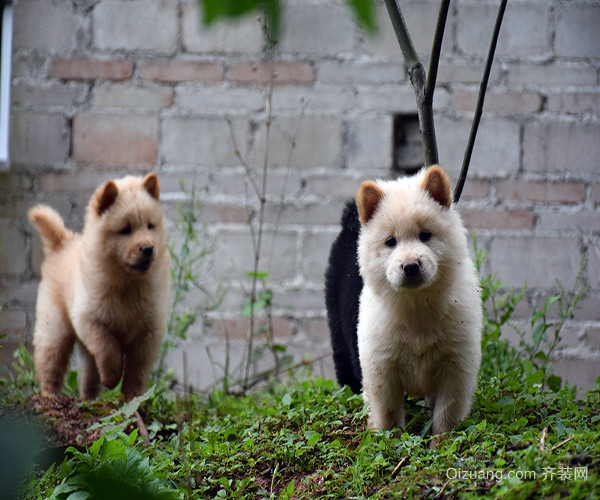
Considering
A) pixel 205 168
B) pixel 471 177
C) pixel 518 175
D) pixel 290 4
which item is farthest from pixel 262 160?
pixel 518 175

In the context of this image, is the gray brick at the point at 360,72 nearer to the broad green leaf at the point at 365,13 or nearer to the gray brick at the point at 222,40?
the gray brick at the point at 222,40

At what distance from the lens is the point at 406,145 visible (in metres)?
5.25

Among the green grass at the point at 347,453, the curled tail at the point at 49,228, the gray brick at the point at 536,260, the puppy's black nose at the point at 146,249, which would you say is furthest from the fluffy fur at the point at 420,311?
the gray brick at the point at 536,260

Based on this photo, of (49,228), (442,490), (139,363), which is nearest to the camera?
(442,490)

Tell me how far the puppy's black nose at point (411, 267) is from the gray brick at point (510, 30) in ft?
11.4

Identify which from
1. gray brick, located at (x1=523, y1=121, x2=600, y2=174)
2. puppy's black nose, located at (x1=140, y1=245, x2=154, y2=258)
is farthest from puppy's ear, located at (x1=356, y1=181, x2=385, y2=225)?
gray brick, located at (x1=523, y1=121, x2=600, y2=174)

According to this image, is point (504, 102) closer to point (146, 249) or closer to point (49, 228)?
point (146, 249)

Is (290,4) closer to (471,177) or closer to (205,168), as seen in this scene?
(205,168)

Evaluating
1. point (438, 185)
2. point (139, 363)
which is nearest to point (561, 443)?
point (438, 185)

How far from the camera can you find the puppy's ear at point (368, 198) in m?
2.37

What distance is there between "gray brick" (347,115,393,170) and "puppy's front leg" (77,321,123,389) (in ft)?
8.07

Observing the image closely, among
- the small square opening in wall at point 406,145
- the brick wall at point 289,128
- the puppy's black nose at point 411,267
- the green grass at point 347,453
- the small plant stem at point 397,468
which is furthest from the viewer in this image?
the small square opening in wall at point 406,145

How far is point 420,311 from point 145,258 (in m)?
1.58

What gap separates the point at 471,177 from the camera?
16.8 feet
